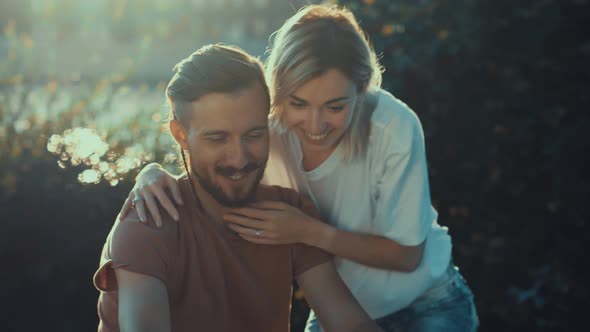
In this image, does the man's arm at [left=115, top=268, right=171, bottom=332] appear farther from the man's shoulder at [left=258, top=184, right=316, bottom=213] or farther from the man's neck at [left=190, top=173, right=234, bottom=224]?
the man's shoulder at [left=258, top=184, right=316, bottom=213]

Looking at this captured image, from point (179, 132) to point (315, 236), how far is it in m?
0.58

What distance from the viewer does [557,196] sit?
452 centimetres

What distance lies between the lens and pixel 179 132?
2.82m

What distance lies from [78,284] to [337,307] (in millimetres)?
1651

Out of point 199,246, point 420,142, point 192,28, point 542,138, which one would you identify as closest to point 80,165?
point 199,246

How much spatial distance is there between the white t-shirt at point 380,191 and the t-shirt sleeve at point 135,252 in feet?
2.05

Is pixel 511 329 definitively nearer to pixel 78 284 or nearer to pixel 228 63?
pixel 78 284

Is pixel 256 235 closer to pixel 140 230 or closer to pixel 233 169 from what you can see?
pixel 233 169

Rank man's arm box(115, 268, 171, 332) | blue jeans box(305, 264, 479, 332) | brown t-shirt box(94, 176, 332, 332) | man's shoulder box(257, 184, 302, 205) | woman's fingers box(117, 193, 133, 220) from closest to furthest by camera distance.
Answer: man's arm box(115, 268, 171, 332)
brown t-shirt box(94, 176, 332, 332)
woman's fingers box(117, 193, 133, 220)
man's shoulder box(257, 184, 302, 205)
blue jeans box(305, 264, 479, 332)

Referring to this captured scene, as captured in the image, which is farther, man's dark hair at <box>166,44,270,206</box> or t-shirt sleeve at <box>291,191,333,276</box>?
t-shirt sleeve at <box>291,191,333,276</box>

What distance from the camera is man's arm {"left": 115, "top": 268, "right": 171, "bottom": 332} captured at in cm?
252

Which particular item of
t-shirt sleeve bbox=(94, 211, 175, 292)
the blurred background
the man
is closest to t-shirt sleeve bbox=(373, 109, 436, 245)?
the man

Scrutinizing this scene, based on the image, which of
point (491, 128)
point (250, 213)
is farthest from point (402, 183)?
point (491, 128)

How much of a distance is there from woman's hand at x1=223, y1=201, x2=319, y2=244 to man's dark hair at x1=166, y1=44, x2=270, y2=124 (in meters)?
0.36
